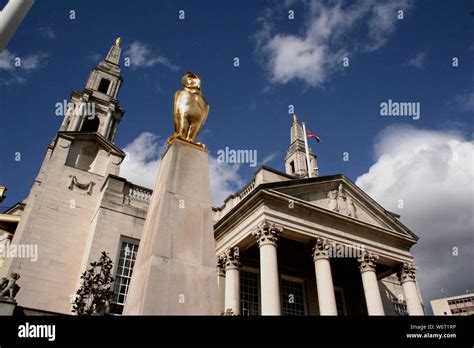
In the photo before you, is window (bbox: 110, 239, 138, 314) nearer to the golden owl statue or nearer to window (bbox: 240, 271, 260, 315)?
window (bbox: 240, 271, 260, 315)

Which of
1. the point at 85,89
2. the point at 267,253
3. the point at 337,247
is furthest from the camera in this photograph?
the point at 85,89

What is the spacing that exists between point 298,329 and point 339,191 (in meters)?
15.7

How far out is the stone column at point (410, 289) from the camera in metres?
18.8

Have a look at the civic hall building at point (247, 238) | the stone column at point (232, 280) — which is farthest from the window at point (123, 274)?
the stone column at point (232, 280)

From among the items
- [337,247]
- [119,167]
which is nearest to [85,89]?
[119,167]

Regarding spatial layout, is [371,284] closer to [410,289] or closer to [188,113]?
[410,289]

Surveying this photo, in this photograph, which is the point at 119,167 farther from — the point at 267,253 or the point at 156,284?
the point at 156,284

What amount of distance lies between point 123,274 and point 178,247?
38.9 feet

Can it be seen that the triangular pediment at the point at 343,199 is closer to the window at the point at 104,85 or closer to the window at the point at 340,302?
the window at the point at 340,302

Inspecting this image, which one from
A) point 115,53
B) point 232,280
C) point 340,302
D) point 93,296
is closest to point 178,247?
point 93,296

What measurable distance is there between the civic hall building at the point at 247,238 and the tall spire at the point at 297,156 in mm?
16784

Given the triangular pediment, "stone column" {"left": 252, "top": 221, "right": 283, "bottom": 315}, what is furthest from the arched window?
"stone column" {"left": 252, "top": 221, "right": 283, "bottom": 315}

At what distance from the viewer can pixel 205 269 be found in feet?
20.6

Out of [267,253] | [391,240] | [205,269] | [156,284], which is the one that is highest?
[391,240]
